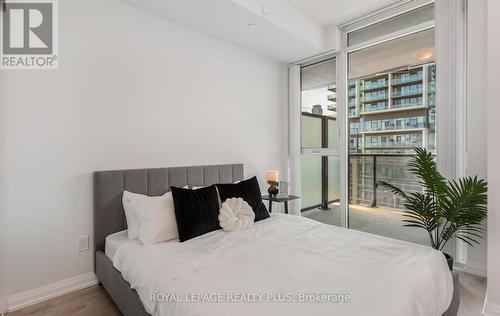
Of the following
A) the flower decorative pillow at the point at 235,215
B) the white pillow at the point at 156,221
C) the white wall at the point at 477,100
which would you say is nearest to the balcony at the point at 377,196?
the white wall at the point at 477,100

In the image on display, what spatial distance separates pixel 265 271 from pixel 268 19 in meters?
2.34

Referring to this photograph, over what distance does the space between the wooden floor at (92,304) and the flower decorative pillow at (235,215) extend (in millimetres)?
992

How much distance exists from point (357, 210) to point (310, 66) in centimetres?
219

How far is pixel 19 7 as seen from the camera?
6.33 ft

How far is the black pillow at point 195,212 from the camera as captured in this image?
80.4 inches

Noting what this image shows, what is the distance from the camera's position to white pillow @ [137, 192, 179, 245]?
6.40 feet

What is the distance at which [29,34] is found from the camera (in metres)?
1.98

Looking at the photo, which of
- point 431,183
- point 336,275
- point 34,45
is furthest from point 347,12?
point 34,45

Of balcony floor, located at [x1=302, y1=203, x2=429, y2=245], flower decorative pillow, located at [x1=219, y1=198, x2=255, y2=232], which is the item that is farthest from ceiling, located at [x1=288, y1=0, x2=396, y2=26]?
balcony floor, located at [x1=302, y1=203, x2=429, y2=245]

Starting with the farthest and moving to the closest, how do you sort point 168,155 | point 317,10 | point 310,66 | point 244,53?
point 310,66 < point 244,53 < point 317,10 < point 168,155

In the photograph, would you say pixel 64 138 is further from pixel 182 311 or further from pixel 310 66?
pixel 310 66

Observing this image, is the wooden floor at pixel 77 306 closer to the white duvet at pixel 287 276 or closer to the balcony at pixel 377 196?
the white duvet at pixel 287 276

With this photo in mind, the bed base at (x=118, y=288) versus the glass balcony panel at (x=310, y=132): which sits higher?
the glass balcony panel at (x=310, y=132)

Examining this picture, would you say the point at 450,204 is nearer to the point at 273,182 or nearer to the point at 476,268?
the point at 476,268
